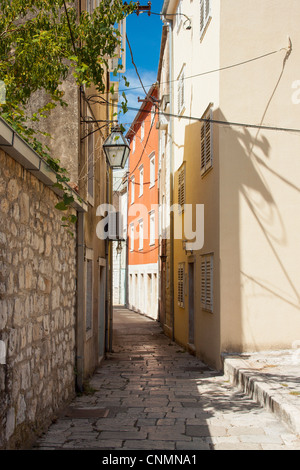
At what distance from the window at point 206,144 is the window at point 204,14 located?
1974 mm

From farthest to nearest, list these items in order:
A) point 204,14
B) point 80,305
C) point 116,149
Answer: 1. point 204,14
2. point 116,149
3. point 80,305

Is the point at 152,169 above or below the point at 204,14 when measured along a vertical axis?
below

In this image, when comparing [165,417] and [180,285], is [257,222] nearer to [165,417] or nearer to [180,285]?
[165,417]

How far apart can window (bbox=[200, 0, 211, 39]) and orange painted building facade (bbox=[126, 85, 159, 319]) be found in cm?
1020

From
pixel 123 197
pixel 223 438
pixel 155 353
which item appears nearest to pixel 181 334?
Result: pixel 155 353

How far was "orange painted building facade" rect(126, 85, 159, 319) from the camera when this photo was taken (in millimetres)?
25219

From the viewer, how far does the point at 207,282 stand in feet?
37.0

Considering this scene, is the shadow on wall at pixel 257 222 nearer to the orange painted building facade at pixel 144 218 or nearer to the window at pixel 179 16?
the window at pixel 179 16

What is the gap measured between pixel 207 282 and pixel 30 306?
6566 mm

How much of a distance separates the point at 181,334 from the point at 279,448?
34.4ft

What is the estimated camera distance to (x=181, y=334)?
1548 centimetres

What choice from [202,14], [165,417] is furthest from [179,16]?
[165,417]

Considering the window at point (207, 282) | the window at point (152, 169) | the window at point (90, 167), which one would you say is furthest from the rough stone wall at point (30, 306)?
the window at point (152, 169)

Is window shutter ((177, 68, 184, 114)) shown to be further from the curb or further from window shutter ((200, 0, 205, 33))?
the curb
